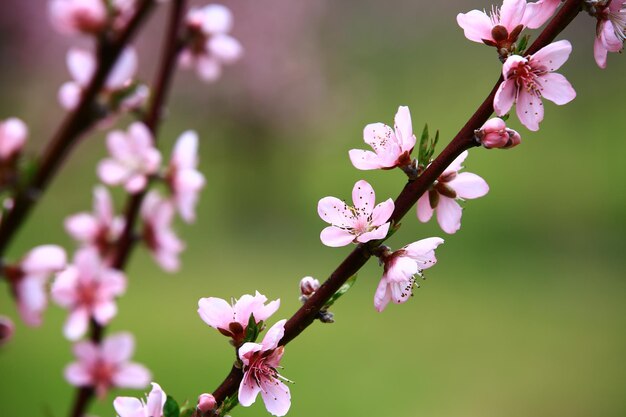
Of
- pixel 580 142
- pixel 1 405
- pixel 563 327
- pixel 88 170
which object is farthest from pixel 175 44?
pixel 580 142

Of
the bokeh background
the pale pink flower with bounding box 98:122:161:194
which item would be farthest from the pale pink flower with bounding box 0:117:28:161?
the bokeh background

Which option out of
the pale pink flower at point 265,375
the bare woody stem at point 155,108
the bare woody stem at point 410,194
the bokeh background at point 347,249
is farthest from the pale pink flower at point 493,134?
the bokeh background at point 347,249

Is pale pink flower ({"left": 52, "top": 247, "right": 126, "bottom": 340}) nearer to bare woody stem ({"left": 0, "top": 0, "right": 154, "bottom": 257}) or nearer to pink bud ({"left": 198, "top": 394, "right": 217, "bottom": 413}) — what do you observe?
bare woody stem ({"left": 0, "top": 0, "right": 154, "bottom": 257})

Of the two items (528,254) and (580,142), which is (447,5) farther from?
(528,254)

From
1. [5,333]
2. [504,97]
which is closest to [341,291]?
[504,97]

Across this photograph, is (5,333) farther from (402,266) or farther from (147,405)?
(402,266)

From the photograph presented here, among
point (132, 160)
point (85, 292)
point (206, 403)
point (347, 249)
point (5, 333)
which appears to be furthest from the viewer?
point (347, 249)

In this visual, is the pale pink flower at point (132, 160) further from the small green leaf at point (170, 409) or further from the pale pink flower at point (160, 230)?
the small green leaf at point (170, 409)
